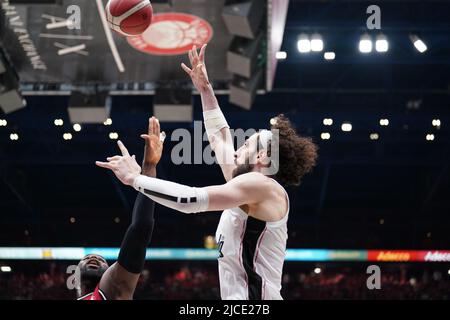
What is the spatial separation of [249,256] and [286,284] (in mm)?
17539

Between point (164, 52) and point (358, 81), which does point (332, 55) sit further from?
point (164, 52)

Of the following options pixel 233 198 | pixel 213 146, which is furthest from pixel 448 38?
pixel 233 198

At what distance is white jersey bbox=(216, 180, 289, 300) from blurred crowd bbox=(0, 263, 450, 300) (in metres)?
16.0

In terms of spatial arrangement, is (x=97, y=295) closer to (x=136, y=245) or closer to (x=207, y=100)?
(x=136, y=245)

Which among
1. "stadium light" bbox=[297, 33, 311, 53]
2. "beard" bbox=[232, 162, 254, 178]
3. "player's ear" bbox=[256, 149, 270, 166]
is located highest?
"player's ear" bbox=[256, 149, 270, 166]

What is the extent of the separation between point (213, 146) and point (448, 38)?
10246 millimetres

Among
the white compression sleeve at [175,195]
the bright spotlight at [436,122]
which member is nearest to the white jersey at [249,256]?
the white compression sleeve at [175,195]

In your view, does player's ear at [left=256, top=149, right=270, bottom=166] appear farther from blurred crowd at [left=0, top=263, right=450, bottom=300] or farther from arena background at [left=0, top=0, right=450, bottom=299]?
blurred crowd at [left=0, top=263, right=450, bottom=300]

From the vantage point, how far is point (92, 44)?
10234 millimetres

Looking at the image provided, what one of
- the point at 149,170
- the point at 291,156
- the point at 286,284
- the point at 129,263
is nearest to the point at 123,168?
the point at 149,170

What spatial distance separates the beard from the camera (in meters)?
3.94

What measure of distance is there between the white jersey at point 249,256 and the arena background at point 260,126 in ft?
17.3

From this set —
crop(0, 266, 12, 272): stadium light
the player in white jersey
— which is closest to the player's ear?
the player in white jersey
